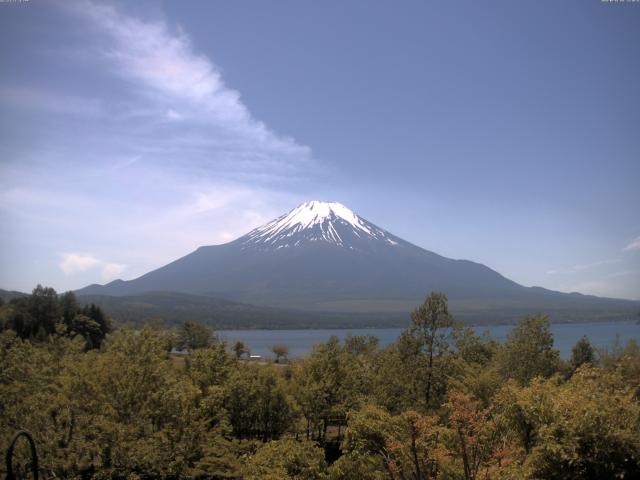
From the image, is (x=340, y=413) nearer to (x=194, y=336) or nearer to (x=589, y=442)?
(x=589, y=442)

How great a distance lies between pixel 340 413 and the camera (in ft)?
81.5

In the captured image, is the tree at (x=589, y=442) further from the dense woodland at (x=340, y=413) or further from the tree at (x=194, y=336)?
the tree at (x=194, y=336)

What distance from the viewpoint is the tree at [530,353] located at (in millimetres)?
24312

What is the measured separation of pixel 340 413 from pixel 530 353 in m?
10.00

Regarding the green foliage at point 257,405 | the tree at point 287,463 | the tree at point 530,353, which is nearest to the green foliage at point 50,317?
the green foliage at point 257,405

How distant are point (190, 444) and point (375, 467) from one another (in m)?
6.68

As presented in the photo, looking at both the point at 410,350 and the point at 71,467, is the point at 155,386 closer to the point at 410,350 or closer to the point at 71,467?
the point at 71,467

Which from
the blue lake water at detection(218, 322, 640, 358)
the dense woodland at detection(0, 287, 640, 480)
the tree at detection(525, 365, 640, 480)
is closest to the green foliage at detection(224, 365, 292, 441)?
the dense woodland at detection(0, 287, 640, 480)

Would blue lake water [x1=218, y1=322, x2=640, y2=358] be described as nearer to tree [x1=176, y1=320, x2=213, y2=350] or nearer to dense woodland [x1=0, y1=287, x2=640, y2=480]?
tree [x1=176, y1=320, x2=213, y2=350]

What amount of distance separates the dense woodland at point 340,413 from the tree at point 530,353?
2.8 inches

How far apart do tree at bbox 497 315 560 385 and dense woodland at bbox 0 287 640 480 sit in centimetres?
7

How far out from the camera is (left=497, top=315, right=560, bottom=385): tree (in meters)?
24.3

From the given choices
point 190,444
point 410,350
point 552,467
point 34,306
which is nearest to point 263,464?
point 190,444

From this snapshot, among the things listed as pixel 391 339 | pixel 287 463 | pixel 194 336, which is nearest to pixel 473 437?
pixel 287 463
